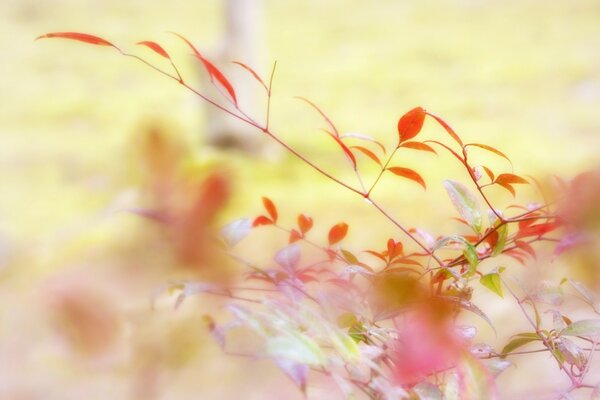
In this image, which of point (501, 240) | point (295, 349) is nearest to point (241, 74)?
point (501, 240)

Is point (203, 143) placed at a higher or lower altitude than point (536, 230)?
lower

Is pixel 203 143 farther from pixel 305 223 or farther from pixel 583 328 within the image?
pixel 583 328

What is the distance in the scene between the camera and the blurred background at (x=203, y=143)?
14.8 inches

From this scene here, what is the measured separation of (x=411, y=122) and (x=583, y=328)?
0.48ft

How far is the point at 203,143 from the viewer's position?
3.41 meters

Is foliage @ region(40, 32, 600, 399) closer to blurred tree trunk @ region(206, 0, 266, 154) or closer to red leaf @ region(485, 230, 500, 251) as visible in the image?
red leaf @ region(485, 230, 500, 251)

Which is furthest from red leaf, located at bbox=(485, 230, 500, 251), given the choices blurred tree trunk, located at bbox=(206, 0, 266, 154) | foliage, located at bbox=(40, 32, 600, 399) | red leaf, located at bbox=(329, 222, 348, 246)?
blurred tree trunk, located at bbox=(206, 0, 266, 154)

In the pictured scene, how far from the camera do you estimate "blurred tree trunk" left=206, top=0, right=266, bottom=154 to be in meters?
3.16

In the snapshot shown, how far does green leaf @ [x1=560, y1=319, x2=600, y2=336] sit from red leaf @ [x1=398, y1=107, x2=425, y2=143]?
14 cm

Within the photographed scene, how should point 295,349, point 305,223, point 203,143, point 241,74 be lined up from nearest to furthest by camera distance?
1. point 295,349
2. point 305,223
3. point 241,74
4. point 203,143

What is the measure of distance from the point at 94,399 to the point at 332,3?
195 inches

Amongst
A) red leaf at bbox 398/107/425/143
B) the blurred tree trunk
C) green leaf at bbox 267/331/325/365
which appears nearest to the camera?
green leaf at bbox 267/331/325/365

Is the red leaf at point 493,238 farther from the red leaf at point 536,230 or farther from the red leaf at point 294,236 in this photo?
the red leaf at point 294,236

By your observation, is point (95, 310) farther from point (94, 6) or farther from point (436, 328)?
point (94, 6)
